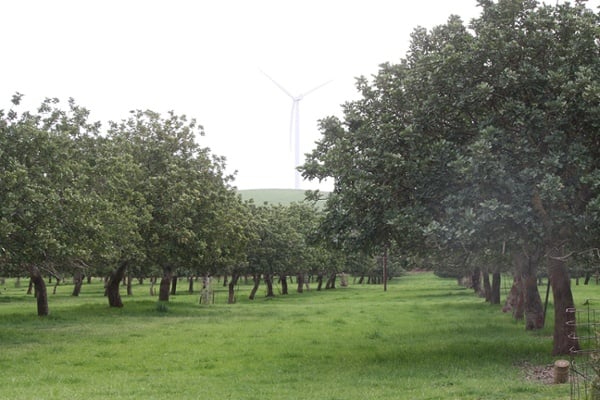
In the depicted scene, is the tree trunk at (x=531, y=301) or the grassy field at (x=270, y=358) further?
the tree trunk at (x=531, y=301)

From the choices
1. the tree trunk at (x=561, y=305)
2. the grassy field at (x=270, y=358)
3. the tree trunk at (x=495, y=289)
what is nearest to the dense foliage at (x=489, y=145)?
the tree trunk at (x=561, y=305)

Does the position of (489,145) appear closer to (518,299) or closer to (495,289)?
(518,299)

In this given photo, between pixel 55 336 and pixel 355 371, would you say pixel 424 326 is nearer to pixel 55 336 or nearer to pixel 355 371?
pixel 355 371

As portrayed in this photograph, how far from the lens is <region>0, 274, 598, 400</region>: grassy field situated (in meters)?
16.5

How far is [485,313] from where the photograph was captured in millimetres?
43906

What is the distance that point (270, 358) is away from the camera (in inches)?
907

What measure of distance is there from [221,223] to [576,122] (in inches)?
1223

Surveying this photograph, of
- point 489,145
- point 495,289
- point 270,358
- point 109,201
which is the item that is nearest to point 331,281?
point 495,289

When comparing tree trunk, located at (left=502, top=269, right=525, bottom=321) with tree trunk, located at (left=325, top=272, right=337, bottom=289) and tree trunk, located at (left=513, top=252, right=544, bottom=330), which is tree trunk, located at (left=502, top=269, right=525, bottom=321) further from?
tree trunk, located at (left=325, top=272, right=337, bottom=289)

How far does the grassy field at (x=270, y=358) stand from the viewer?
16531mm

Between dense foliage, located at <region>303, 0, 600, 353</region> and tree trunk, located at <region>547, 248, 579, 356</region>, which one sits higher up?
dense foliage, located at <region>303, 0, 600, 353</region>

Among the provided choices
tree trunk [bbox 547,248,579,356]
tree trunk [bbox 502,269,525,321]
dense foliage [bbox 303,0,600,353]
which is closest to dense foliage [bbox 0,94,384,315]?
dense foliage [bbox 303,0,600,353]

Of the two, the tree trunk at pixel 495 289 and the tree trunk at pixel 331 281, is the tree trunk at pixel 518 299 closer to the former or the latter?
the tree trunk at pixel 495 289

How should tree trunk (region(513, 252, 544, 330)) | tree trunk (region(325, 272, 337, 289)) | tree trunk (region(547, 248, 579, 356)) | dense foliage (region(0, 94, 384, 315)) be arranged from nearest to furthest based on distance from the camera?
tree trunk (region(547, 248, 579, 356))
dense foliage (region(0, 94, 384, 315))
tree trunk (region(513, 252, 544, 330))
tree trunk (region(325, 272, 337, 289))
